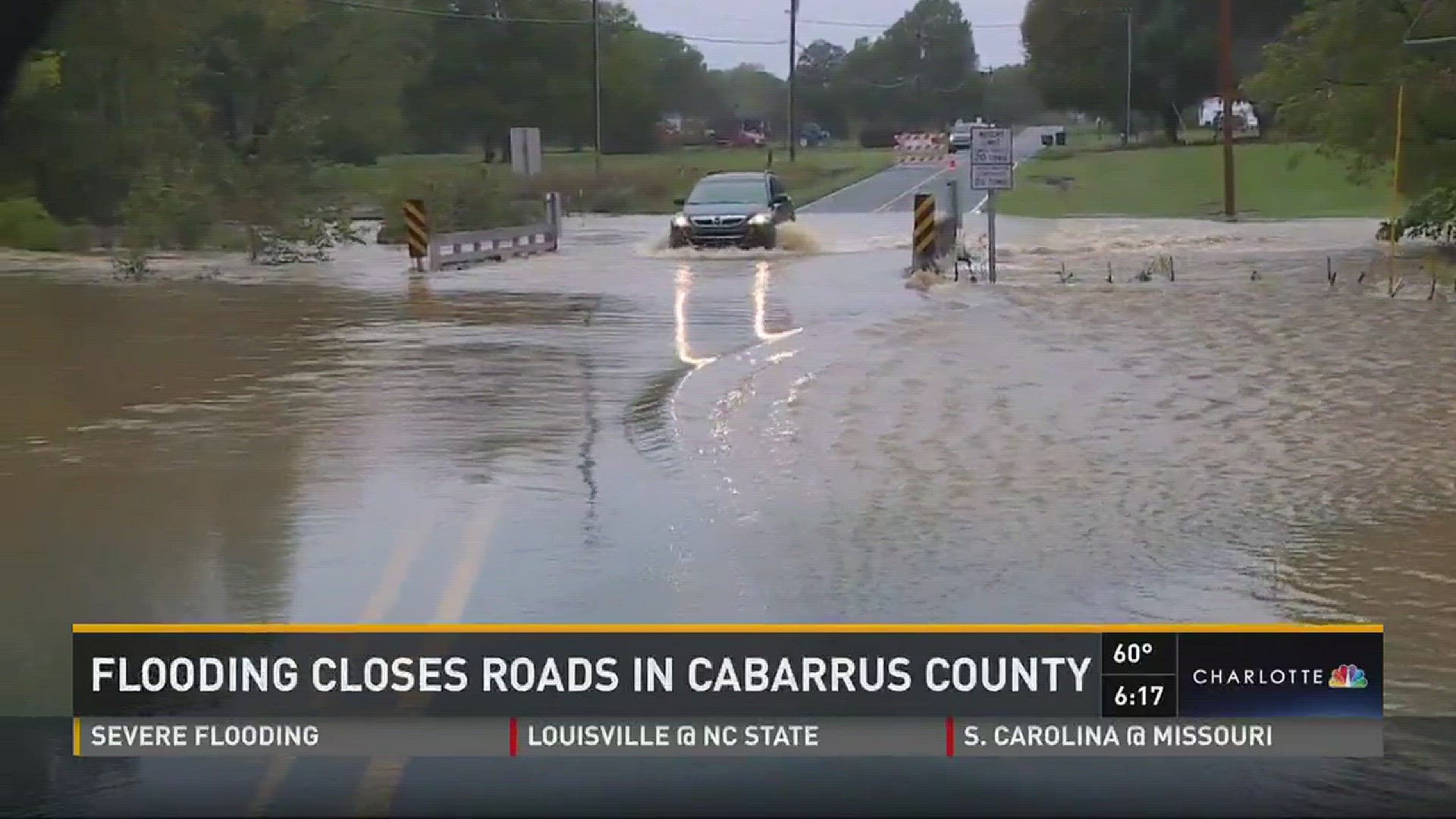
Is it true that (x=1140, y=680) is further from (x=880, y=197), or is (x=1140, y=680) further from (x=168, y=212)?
(x=880, y=197)

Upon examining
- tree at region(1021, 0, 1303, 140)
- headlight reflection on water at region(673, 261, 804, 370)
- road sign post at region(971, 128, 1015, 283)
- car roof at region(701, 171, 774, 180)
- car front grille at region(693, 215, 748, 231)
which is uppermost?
tree at region(1021, 0, 1303, 140)

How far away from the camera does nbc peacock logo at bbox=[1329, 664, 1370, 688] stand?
14.2 ft

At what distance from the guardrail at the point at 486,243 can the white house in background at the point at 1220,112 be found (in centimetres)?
1980

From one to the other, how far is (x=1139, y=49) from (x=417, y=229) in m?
14.2

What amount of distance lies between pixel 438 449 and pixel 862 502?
3014 millimetres

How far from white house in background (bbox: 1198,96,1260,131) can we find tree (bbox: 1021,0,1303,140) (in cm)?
75

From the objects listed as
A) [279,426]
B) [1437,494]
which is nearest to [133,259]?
[279,426]

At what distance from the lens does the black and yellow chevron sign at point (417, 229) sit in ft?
95.2

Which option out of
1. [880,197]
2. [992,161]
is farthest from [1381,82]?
[880,197]

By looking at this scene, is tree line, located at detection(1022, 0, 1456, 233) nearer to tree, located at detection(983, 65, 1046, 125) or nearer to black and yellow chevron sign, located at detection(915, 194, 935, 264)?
black and yellow chevron sign, located at detection(915, 194, 935, 264)

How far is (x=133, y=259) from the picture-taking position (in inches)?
1147

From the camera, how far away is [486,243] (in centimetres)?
3219

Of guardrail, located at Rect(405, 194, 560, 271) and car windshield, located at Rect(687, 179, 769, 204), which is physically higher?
car windshield, located at Rect(687, 179, 769, 204)

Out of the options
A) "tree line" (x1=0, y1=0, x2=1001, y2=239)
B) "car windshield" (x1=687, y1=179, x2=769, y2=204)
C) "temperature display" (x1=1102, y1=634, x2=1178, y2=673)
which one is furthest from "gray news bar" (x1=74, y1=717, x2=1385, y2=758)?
"car windshield" (x1=687, y1=179, x2=769, y2=204)
